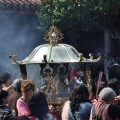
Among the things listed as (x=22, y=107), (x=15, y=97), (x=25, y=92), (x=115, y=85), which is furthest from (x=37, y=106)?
(x=115, y=85)

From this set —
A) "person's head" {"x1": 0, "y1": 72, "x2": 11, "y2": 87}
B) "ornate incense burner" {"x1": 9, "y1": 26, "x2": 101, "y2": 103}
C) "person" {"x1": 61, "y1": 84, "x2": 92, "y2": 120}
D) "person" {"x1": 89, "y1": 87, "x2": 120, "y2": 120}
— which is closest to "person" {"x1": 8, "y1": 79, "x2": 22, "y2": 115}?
"ornate incense burner" {"x1": 9, "y1": 26, "x2": 101, "y2": 103}

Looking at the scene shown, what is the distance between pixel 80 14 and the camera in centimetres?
1745

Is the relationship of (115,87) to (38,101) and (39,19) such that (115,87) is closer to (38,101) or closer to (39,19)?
(38,101)

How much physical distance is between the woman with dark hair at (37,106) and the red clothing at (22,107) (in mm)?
150

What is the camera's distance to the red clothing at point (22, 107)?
822 cm

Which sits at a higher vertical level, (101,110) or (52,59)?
(52,59)

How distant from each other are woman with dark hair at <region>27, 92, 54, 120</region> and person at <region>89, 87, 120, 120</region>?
67 cm

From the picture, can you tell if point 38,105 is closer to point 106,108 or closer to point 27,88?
point 27,88

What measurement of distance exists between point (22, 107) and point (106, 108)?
127 cm

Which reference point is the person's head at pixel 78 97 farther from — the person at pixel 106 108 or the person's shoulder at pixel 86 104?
the person at pixel 106 108

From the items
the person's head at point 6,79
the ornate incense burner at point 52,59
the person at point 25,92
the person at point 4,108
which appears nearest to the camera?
the person at point 4,108

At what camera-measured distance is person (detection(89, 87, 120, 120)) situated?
307 inches

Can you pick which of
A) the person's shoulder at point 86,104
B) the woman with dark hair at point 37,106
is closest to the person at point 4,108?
the woman with dark hair at point 37,106

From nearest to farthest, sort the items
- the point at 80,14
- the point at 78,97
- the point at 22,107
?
the point at 78,97
the point at 22,107
the point at 80,14
